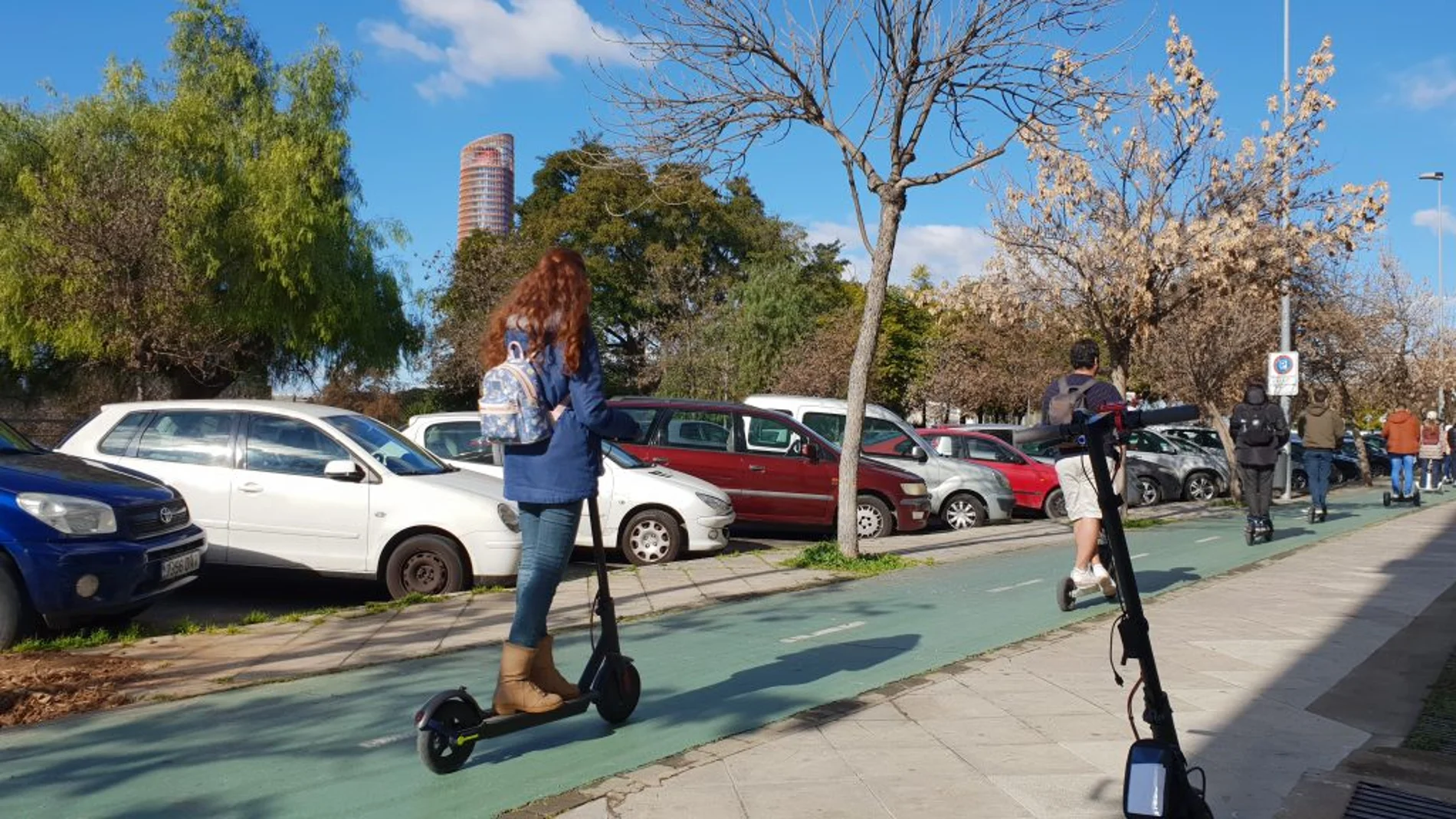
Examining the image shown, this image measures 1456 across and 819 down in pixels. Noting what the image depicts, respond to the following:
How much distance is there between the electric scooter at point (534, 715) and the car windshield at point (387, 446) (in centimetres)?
508

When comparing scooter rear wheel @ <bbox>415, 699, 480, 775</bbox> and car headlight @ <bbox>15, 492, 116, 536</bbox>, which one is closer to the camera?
scooter rear wheel @ <bbox>415, 699, 480, 775</bbox>

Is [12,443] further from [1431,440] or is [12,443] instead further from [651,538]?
[1431,440]

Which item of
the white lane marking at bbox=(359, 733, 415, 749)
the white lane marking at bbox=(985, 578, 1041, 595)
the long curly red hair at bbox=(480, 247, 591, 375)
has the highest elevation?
the long curly red hair at bbox=(480, 247, 591, 375)

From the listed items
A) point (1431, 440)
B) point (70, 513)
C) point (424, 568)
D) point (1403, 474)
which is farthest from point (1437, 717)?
point (1431, 440)

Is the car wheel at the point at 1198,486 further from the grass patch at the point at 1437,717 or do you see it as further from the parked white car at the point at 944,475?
the grass patch at the point at 1437,717

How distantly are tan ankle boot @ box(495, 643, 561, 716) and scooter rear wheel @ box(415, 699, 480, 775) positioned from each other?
150 mm

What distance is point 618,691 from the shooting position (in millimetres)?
5195

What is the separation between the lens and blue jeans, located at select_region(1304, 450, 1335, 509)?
55.8 feet

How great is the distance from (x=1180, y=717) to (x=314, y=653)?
16.4 ft

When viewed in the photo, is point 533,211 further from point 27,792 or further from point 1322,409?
point 27,792

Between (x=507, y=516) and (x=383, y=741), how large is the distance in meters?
4.57

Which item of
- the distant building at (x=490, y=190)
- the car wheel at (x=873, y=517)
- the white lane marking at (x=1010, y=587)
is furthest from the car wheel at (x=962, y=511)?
the distant building at (x=490, y=190)

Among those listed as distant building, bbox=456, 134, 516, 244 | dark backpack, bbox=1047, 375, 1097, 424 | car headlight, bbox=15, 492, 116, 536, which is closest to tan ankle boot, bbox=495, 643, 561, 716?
dark backpack, bbox=1047, 375, 1097, 424

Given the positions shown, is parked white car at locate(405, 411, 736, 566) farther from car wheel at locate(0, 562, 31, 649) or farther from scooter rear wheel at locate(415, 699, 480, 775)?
scooter rear wheel at locate(415, 699, 480, 775)
